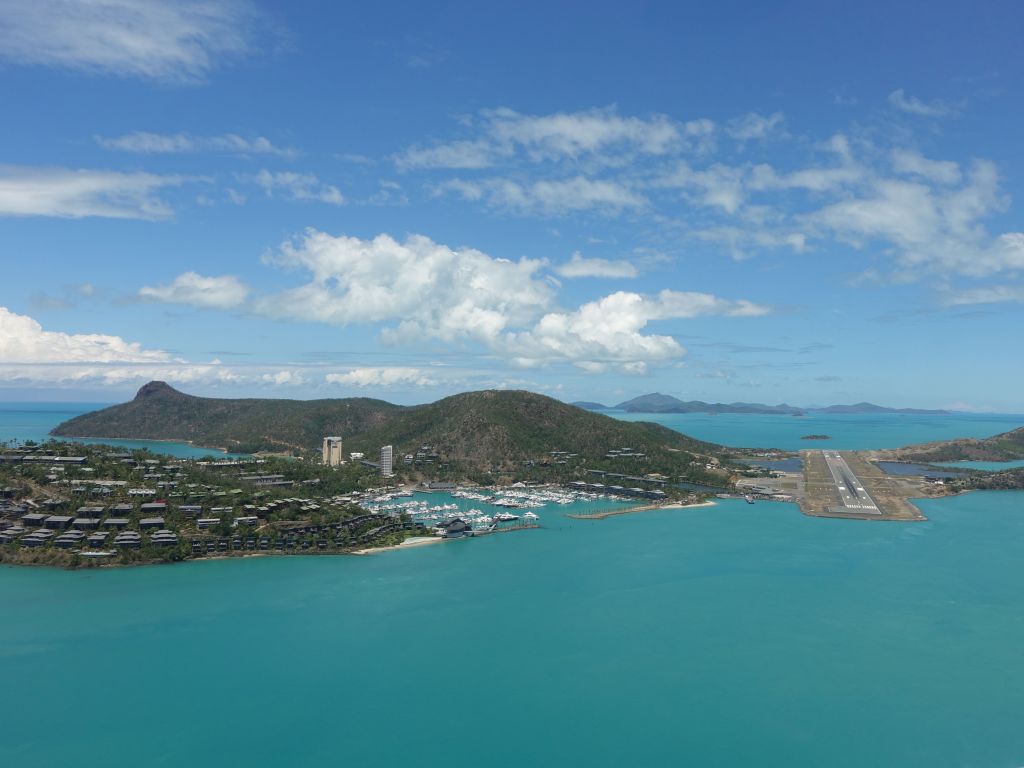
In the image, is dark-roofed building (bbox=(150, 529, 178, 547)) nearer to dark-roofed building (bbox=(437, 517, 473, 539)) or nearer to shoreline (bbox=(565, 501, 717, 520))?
dark-roofed building (bbox=(437, 517, 473, 539))

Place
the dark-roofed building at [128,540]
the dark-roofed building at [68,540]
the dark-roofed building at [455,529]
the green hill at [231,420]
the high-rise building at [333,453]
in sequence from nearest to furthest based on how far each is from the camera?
the dark-roofed building at [68,540]
the dark-roofed building at [128,540]
the dark-roofed building at [455,529]
the high-rise building at [333,453]
the green hill at [231,420]

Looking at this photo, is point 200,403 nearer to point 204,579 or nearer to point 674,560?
point 204,579

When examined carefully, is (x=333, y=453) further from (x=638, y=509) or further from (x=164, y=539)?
(x=164, y=539)

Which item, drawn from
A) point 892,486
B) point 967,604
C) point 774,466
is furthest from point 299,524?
point 774,466

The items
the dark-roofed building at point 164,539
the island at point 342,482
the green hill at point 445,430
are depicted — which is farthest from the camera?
the green hill at point 445,430

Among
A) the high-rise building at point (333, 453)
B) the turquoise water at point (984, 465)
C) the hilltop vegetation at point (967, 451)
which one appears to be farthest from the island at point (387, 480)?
the turquoise water at point (984, 465)

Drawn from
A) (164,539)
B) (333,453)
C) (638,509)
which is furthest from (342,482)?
(638,509)

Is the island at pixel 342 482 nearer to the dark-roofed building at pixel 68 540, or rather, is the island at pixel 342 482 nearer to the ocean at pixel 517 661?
the dark-roofed building at pixel 68 540
